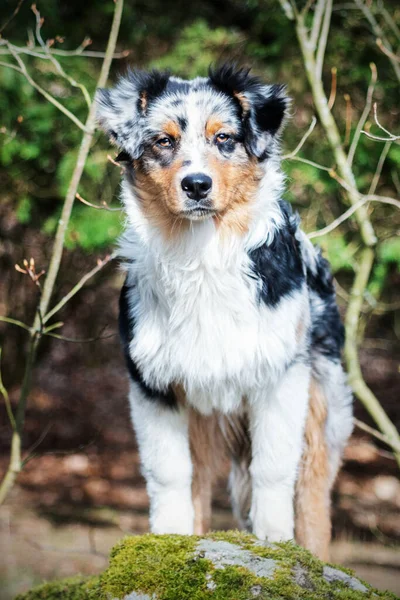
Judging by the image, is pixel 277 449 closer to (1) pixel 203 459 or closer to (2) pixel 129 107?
(1) pixel 203 459

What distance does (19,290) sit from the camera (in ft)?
36.3

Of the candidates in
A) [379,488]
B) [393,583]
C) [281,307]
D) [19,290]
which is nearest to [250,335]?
[281,307]

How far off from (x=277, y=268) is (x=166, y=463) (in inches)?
51.0

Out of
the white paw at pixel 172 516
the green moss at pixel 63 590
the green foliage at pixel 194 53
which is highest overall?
the green foliage at pixel 194 53

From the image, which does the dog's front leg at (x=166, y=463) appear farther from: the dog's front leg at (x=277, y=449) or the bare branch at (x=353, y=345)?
the bare branch at (x=353, y=345)

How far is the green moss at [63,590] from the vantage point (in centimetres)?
399

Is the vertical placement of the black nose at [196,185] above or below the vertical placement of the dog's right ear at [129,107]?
below

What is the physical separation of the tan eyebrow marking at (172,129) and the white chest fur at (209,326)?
0.61 meters

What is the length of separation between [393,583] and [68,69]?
5.68 meters

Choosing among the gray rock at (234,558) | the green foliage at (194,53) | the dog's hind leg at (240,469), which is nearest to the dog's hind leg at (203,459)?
the dog's hind leg at (240,469)

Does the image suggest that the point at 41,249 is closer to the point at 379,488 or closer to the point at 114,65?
the point at 114,65

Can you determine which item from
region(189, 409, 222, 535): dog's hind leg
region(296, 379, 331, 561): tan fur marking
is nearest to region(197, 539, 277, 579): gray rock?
region(189, 409, 222, 535): dog's hind leg

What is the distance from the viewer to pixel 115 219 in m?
7.61

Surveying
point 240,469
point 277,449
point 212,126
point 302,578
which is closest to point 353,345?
point 240,469
